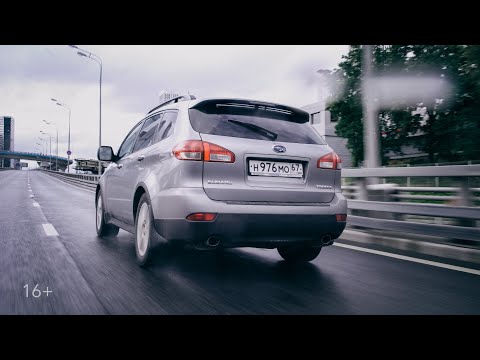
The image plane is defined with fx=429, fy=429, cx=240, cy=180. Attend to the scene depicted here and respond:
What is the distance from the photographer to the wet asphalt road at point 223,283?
10.4ft

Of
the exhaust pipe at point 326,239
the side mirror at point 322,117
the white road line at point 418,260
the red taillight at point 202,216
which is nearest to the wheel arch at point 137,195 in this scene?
the red taillight at point 202,216

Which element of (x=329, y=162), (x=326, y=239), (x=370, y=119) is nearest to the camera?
(x=326, y=239)

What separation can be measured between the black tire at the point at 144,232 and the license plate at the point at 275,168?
1.12m

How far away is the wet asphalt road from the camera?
3158 mm

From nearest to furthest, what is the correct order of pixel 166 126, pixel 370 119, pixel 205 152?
pixel 205 152
pixel 166 126
pixel 370 119

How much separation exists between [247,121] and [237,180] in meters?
0.62

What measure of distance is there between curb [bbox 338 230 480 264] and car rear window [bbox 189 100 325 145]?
224cm

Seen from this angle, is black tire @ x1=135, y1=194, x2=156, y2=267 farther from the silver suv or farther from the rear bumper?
the rear bumper

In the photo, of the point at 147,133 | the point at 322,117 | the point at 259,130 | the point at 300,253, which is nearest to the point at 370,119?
the point at 300,253

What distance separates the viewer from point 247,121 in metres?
4.01

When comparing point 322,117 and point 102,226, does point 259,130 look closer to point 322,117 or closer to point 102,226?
point 102,226
